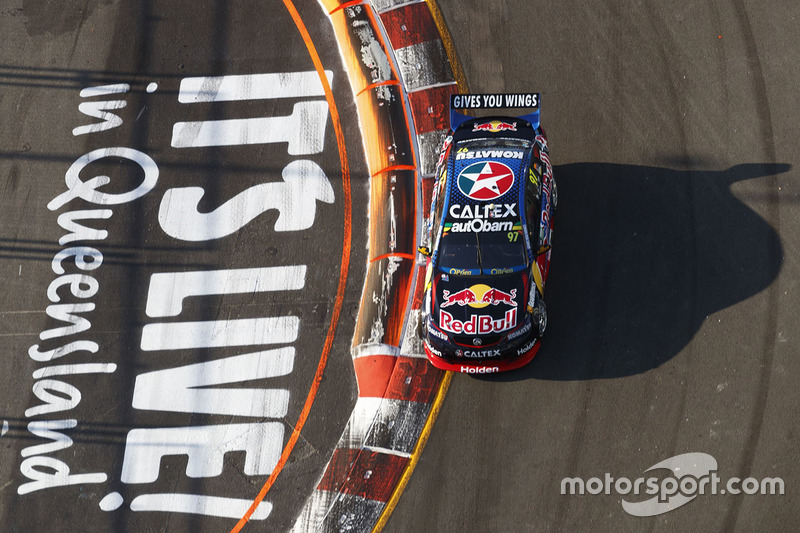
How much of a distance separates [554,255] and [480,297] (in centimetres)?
212

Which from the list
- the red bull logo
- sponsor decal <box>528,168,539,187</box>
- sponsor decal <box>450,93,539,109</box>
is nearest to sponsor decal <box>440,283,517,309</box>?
sponsor decal <box>528,168,539,187</box>

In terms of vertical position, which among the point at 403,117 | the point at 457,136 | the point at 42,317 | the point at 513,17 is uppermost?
the point at 513,17

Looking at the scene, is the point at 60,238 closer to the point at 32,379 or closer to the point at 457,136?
the point at 32,379

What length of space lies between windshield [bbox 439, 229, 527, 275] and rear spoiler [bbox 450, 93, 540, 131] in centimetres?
206

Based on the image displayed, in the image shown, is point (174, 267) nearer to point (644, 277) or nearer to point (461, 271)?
point (461, 271)

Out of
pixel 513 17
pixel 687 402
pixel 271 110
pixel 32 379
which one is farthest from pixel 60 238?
pixel 687 402

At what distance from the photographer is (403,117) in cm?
1177

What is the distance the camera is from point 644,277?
1055 centimetres

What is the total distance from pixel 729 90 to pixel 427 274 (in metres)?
5.94

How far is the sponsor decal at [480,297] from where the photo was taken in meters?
9.20

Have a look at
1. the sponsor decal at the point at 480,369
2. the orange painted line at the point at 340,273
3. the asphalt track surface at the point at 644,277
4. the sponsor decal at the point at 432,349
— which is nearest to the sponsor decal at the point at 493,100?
the asphalt track surface at the point at 644,277

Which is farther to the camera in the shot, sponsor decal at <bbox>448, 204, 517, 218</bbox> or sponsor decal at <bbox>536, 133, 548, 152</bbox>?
sponsor decal at <bbox>536, 133, 548, 152</bbox>

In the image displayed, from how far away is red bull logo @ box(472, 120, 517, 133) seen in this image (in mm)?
10312

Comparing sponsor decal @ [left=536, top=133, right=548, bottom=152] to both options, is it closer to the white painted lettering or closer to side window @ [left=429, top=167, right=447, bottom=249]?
side window @ [left=429, top=167, right=447, bottom=249]
